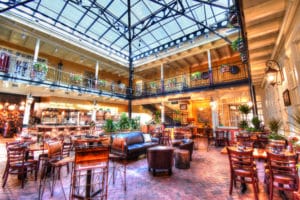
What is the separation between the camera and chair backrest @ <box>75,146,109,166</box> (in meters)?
2.21

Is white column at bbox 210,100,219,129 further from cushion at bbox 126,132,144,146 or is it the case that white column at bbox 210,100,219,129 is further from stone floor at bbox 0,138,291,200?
cushion at bbox 126,132,144,146

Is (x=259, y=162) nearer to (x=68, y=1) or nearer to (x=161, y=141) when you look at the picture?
(x=161, y=141)

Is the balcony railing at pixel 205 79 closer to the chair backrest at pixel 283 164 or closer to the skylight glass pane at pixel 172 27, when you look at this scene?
the skylight glass pane at pixel 172 27

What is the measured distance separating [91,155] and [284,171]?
10.3ft

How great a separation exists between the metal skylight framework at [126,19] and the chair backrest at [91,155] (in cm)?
667

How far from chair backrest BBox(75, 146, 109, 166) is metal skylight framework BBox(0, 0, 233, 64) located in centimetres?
667

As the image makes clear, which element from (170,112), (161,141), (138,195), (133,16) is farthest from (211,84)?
(138,195)

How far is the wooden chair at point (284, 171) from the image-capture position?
222 cm

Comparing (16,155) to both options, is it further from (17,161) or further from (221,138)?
(221,138)

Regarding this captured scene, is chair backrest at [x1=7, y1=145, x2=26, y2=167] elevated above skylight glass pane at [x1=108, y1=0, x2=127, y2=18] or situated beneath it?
situated beneath

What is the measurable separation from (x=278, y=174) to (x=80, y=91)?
358 inches

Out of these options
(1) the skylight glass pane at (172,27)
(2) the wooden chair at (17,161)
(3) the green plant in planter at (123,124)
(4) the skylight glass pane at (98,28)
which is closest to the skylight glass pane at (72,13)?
(4) the skylight glass pane at (98,28)

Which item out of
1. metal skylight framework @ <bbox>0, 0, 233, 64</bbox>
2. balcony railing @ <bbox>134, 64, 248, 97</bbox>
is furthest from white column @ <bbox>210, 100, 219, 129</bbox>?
metal skylight framework @ <bbox>0, 0, 233, 64</bbox>

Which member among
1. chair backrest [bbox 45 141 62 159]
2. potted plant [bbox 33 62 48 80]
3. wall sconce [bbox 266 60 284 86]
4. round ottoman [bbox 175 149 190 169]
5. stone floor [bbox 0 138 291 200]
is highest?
potted plant [bbox 33 62 48 80]
